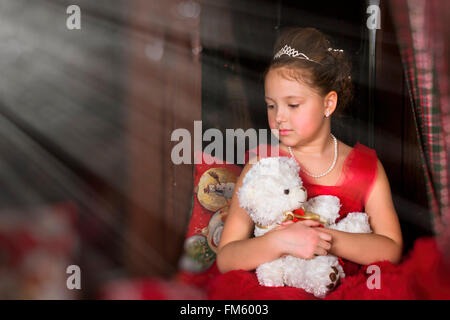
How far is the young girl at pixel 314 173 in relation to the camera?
3.51 ft

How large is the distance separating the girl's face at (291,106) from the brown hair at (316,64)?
0.08ft

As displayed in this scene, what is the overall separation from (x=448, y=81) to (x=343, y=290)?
58cm

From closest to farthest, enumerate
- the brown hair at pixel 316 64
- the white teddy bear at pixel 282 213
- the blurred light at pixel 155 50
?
1. the white teddy bear at pixel 282 213
2. the brown hair at pixel 316 64
3. the blurred light at pixel 155 50

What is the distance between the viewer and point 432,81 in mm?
1090

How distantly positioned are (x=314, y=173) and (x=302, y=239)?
34 cm

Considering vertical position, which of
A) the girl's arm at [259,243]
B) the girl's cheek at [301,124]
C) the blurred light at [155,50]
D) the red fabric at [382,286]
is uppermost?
the blurred light at [155,50]

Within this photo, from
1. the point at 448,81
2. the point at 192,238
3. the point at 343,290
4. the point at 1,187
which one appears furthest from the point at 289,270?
the point at 1,187

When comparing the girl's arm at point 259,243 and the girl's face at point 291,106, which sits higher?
the girl's face at point 291,106

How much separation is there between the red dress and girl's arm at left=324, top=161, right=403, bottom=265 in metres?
0.03

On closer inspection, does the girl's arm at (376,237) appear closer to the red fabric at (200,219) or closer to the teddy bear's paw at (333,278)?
the teddy bear's paw at (333,278)

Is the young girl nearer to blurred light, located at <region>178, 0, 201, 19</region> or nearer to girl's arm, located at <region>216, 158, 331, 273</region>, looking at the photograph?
girl's arm, located at <region>216, 158, 331, 273</region>

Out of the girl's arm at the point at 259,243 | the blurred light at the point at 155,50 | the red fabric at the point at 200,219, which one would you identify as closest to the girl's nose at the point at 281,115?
the girl's arm at the point at 259,243

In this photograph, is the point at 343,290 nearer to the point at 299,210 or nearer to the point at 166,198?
Answer: the point at 299,210

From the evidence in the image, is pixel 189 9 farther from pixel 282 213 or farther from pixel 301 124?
pixel 282 213
